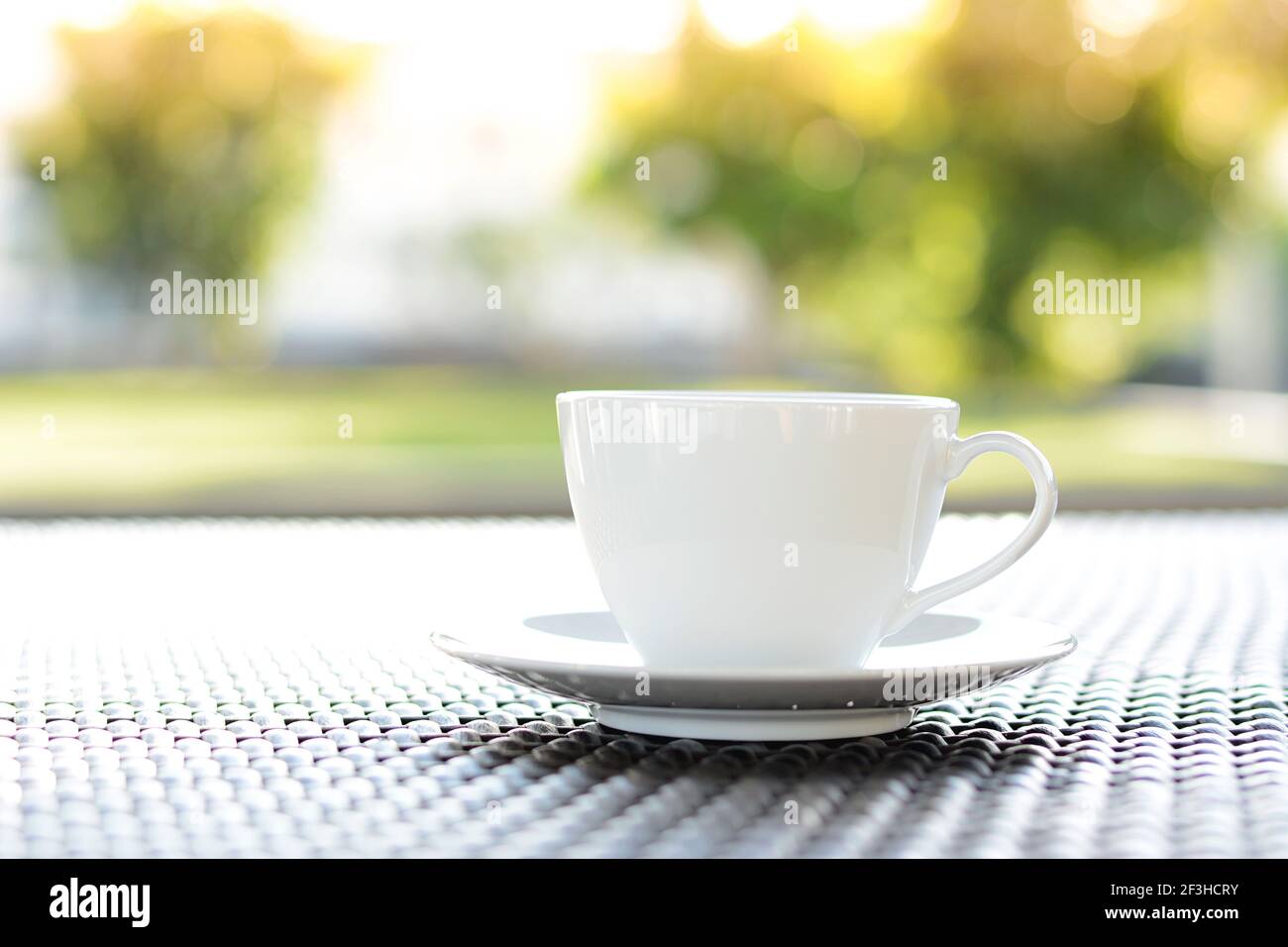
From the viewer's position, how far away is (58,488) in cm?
548

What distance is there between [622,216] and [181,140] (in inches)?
103

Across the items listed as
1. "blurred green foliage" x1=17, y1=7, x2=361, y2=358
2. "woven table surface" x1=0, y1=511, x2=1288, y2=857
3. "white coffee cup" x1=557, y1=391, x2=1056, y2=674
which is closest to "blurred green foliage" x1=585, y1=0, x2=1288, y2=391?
"blurred green foliage" x1=17, y1=7, x2=361, y2=358

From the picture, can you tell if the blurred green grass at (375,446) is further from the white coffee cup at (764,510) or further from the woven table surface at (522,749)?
the white coffee cup at (764,510)

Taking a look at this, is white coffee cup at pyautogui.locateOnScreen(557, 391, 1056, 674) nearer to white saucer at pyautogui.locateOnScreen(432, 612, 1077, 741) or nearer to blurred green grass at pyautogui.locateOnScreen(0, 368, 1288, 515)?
white saucer at pyautogui.locateOnScreen(432, 612, 1077, 741)

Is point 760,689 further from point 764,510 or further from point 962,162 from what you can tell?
point 962,162

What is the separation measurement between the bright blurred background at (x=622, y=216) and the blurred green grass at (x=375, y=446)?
6 cm

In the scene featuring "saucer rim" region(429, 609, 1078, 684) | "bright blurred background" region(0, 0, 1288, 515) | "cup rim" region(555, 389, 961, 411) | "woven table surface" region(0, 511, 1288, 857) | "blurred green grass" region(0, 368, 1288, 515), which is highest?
"bright blurred background" region(0, 0, 1288, 515)

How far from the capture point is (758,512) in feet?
1.53

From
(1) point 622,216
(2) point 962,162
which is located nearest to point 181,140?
(1) point 622,216

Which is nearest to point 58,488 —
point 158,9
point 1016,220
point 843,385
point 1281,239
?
point 158,9

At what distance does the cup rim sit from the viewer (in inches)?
18.5

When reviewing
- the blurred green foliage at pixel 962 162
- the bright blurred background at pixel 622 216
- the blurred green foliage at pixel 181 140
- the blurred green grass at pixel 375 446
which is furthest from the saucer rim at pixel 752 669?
the blurred green foliage at pixel 181 140

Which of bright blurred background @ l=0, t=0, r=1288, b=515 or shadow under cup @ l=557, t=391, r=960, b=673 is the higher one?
bright blurred background @ l=0, t=0, r=1288, b=515
